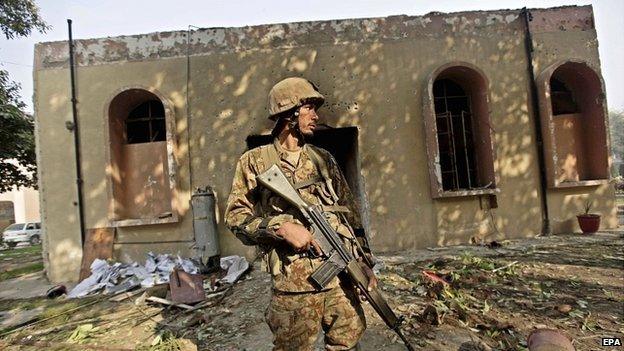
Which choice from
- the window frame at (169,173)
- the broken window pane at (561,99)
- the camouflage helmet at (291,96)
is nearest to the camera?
the camouflage helmet at (291,96)

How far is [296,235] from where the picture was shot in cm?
171

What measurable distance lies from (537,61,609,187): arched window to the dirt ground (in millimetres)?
1657

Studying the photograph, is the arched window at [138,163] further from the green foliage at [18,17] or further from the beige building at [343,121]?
the green foliage at [18,17]

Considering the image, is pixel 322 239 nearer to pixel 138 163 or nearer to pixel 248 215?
pixel 248 215

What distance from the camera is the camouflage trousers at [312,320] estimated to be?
180cm

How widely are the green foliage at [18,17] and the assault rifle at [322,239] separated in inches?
471

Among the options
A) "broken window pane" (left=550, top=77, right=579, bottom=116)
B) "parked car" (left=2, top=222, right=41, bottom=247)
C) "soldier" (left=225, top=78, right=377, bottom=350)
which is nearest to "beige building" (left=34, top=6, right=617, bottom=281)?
"broken window pane" (left=550, top=77, right=579, bottom=116)

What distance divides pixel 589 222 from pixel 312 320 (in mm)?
6815

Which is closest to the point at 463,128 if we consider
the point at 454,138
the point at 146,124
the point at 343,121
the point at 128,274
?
the point at 454,138

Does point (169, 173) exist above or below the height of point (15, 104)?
below

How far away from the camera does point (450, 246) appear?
619cm

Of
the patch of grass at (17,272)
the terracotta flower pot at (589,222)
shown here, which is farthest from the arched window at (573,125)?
the patch of grass at (17,272)

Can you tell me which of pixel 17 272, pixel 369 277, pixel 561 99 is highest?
pixel 561 99

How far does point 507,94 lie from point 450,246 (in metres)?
3.13
